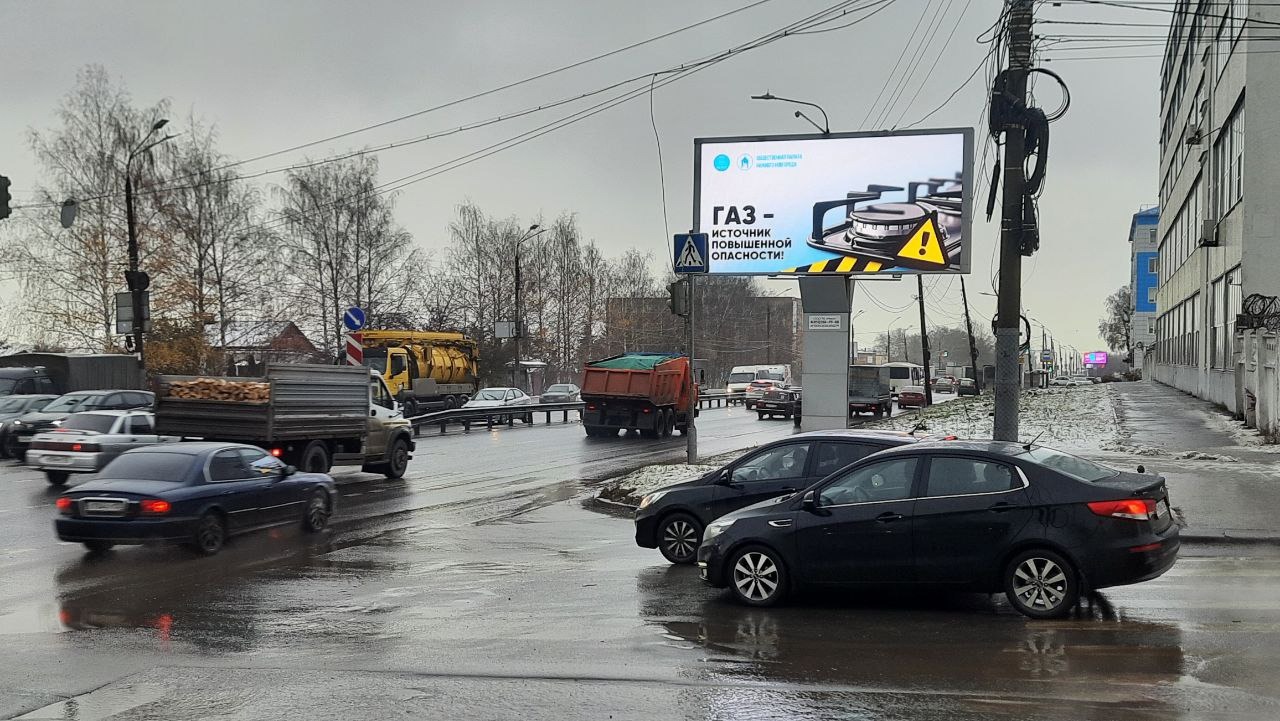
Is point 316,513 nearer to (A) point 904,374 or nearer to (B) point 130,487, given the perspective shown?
(B) point 130,487

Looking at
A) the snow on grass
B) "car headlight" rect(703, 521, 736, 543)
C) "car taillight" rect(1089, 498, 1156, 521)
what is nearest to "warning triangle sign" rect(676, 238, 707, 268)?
the snow on grass

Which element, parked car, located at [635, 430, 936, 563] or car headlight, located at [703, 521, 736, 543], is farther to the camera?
parked car, located at [635, 430, 936, 563]

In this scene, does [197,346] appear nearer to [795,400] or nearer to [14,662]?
[795,400]

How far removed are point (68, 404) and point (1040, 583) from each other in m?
25.4

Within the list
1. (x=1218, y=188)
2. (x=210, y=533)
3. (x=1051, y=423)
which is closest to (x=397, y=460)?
(x=210, y=533)

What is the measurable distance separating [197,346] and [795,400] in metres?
24.9

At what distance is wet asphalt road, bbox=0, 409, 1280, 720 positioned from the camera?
6.73m

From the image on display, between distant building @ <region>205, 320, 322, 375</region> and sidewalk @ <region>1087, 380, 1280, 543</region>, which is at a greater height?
distant building @ <region>205, 320, 322, 375</region>

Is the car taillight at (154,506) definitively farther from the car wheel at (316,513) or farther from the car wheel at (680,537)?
the car wheel at (680,537)

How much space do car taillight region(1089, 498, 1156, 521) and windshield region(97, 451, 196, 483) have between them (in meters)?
9.96

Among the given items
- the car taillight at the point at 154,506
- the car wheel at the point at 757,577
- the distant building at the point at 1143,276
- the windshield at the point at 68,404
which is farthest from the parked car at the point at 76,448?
the distant building at the point at 1143,276

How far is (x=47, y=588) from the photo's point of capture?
1113 centimetres

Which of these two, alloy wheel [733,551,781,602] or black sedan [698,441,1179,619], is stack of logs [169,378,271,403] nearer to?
black sedan [698,441,1179,619]

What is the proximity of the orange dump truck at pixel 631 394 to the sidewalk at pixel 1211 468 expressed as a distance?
44.2ft
